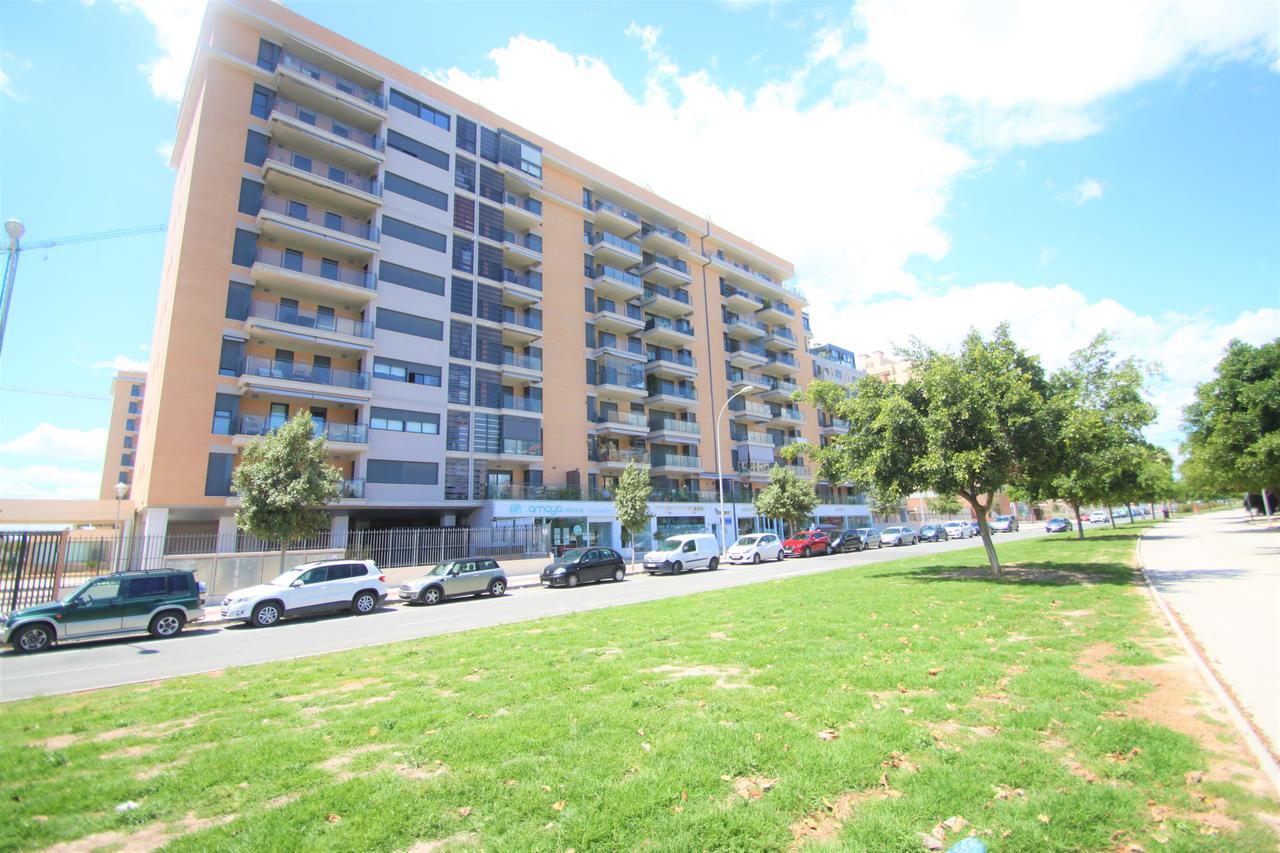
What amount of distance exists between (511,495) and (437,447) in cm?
540

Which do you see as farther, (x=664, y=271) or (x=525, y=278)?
(x=664, y=271)

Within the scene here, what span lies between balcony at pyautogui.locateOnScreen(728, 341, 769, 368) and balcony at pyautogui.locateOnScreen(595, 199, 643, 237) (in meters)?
15.4

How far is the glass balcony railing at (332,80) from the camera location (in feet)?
106

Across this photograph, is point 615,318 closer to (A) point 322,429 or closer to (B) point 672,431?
(B) point 672,431

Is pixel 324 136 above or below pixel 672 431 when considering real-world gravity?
above

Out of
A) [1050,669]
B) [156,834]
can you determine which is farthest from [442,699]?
[1050,669]

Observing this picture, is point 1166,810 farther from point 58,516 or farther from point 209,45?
point 58,516

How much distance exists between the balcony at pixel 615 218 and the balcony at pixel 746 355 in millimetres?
15416

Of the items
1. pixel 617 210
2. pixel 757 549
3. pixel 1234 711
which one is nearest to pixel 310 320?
pixel 617 210

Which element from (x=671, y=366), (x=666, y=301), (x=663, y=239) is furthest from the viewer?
(x=663, y=239)

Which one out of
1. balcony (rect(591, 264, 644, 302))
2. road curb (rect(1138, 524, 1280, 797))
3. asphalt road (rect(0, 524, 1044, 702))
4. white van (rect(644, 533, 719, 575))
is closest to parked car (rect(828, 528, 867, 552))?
white van (rect(644, 533, 719, 575))

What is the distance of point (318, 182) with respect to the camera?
3186 cm

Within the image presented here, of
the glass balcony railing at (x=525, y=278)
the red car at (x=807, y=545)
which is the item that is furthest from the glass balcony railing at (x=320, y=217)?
the red car at (x=807, y=545)

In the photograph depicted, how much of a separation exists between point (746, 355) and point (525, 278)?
23559 mm
